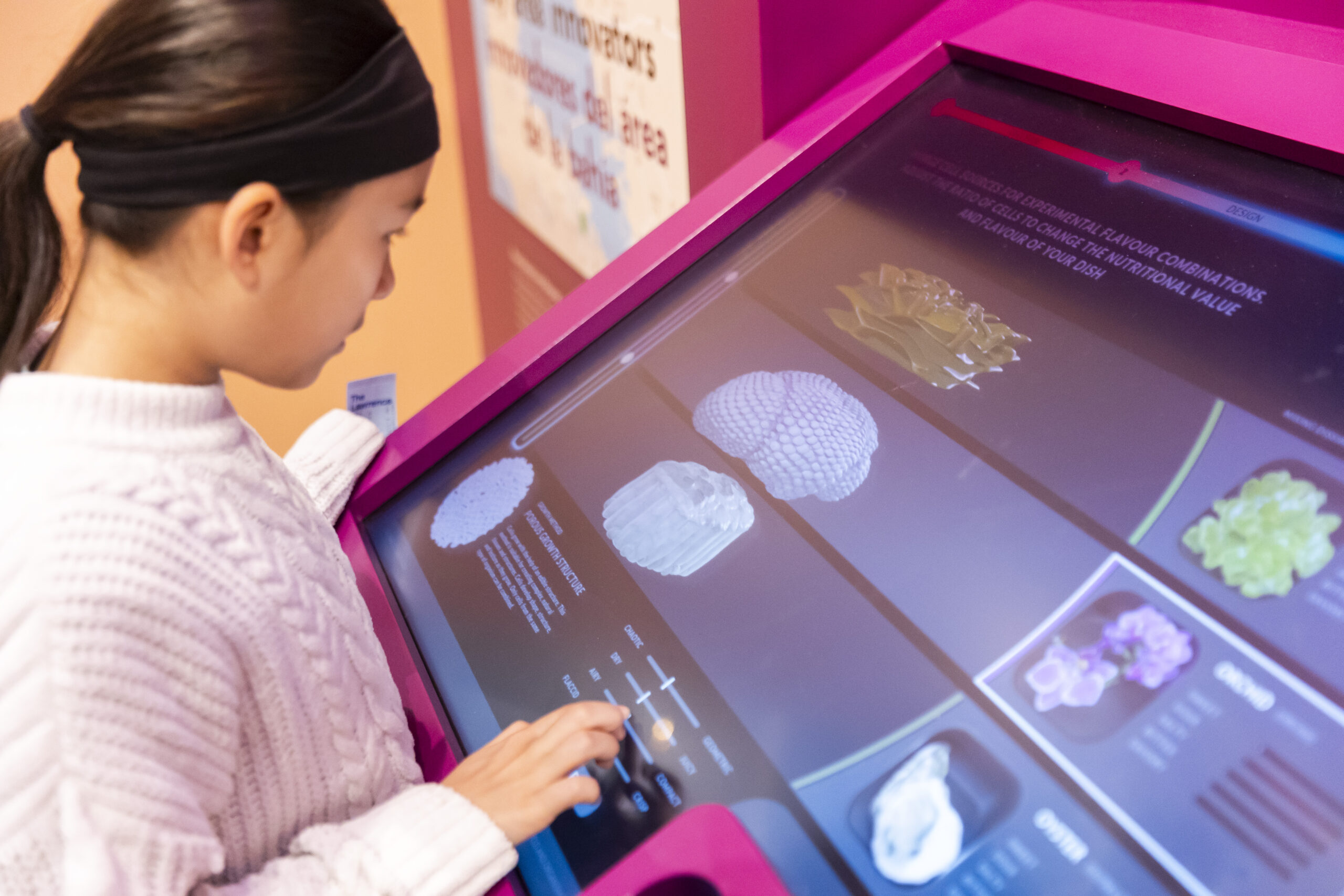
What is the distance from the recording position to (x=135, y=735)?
0.59 meters

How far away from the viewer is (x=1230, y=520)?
2.06 feet

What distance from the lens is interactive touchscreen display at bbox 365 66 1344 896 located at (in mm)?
573

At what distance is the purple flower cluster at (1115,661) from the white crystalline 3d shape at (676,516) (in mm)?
295

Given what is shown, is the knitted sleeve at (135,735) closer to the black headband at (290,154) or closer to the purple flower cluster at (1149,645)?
the black headband at (290,154)

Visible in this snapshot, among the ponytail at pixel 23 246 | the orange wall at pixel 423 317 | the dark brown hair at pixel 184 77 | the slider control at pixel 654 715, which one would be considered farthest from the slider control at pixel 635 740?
→ the orange wall at pixel 423 317

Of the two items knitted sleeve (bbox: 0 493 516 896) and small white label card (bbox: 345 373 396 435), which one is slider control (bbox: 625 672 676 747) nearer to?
knitted sleeve (bbox: 0 493 516 896)

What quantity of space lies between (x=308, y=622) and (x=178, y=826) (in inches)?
6.7

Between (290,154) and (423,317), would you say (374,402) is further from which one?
(423,317)

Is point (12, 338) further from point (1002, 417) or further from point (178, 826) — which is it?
point (1002, 417)

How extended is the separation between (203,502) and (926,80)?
0.89 metres

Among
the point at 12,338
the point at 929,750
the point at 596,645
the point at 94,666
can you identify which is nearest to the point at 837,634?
the point at 929,750

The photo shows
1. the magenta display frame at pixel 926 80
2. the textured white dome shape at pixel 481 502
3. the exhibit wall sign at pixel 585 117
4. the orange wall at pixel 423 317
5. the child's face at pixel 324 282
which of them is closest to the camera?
the child's face at pixel 324 282

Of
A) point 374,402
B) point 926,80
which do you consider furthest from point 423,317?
point 926,80

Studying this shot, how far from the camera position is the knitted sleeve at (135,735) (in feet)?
1.84
